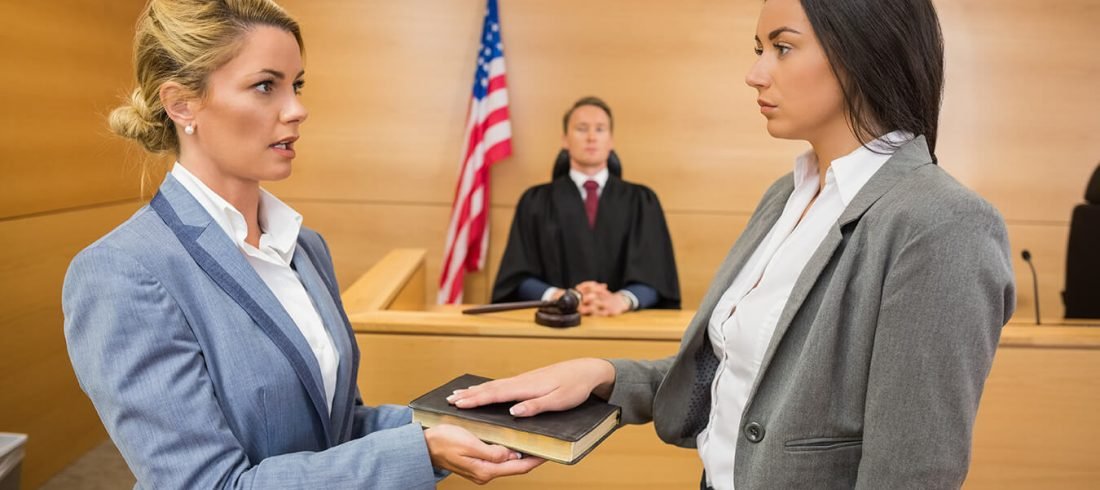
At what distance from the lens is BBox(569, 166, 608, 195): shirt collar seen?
3.88m

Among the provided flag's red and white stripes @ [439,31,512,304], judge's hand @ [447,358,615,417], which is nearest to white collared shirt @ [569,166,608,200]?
flag's red and white stripes @ [439,31,512,304]

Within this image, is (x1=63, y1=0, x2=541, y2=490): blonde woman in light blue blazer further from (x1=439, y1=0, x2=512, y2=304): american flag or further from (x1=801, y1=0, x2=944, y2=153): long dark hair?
(x1=439, y1=0, x2=512, y2=304): american flag

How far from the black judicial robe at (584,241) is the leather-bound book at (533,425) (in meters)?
2.44

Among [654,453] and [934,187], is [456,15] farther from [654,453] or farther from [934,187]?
[934,187]

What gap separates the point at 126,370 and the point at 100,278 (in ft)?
0.46

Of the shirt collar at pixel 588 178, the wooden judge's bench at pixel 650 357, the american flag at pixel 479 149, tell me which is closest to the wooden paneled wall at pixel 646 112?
the american flag at pixel 479 149

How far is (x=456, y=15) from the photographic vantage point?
193 inches

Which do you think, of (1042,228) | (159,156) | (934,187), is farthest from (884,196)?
(1042,228)

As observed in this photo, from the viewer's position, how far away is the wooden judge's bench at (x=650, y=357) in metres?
2.25

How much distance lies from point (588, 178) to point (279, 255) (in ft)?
8.60

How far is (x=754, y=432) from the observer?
1097 mm

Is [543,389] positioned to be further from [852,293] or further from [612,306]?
[612,306]

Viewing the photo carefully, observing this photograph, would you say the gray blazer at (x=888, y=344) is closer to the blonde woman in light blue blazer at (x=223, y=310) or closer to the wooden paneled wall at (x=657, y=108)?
the blonde woman in light blue blazer at (x=223, y=310)

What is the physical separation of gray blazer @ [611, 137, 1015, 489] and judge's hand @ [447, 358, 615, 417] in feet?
1.04
